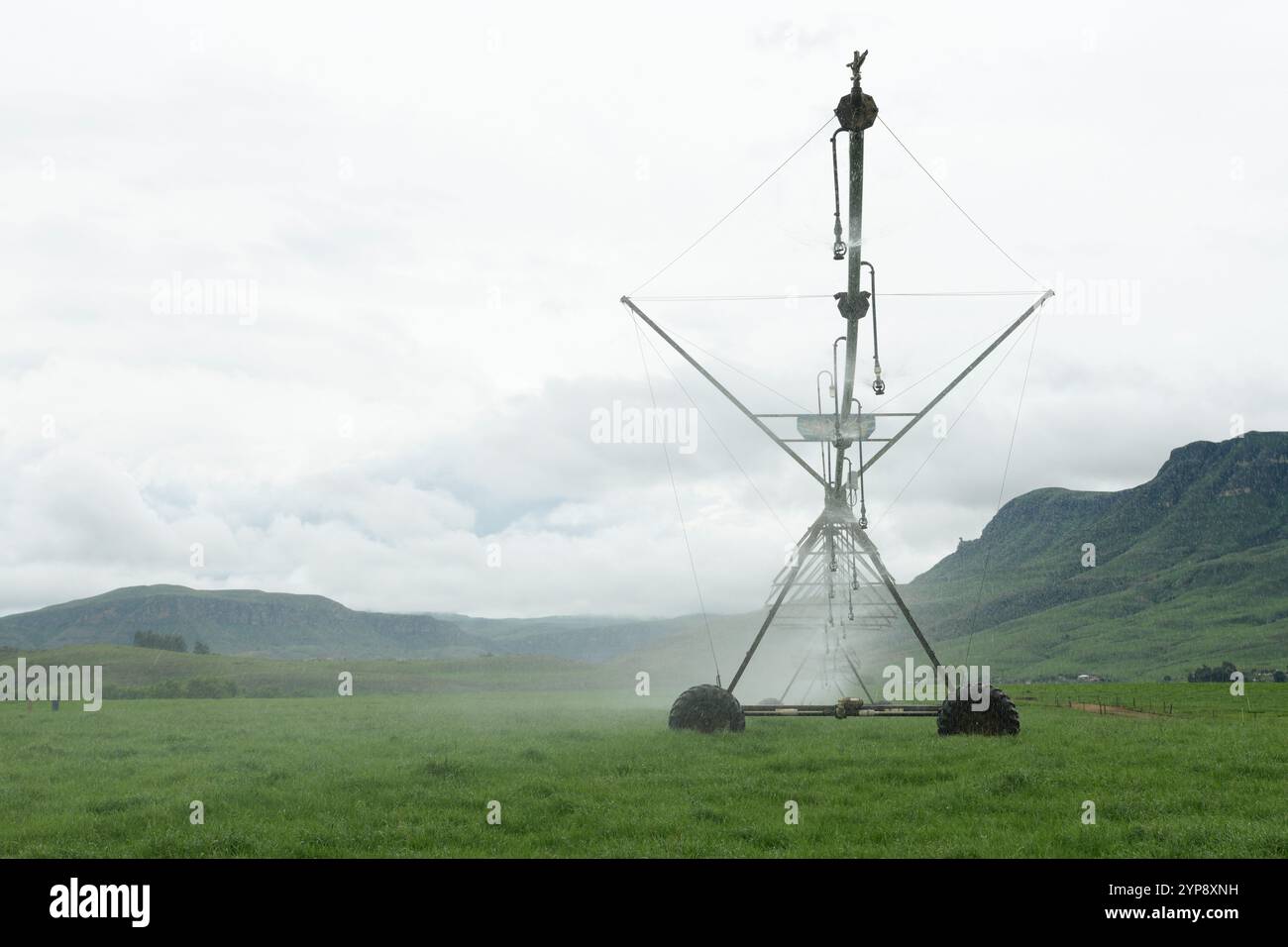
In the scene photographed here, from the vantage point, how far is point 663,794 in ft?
62.3

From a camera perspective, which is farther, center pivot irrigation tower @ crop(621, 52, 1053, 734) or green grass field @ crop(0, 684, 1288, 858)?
center pivot irrigation tower @ crop(621, 52, 1053, 734)

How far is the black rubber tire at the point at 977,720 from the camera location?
1109 inches

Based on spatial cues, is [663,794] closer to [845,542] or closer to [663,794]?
[663,794]

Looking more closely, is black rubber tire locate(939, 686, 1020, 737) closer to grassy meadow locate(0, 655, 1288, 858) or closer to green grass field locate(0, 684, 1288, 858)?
green grass field locate(0, 684, 1288, 858)

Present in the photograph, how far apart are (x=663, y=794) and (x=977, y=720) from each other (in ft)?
43.9

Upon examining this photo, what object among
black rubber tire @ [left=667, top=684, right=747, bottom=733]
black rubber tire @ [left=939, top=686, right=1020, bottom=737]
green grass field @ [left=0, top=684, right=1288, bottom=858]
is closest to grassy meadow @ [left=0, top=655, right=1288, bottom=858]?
green grass field @ [left=0, top=684, right=1288, bottom=858]

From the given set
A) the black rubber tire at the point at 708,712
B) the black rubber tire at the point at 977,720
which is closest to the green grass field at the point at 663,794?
the black rubber tire at the point at 977,720

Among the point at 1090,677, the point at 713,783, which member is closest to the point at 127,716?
the point at 713,783

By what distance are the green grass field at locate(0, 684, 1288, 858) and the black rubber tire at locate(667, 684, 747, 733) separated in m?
1.04

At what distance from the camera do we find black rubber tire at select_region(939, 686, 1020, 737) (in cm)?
2817

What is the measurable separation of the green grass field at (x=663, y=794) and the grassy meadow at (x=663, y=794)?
64 mm

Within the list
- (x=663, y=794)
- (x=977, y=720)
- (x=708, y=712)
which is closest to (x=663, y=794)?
(x=663, y=794)

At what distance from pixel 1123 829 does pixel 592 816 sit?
8853 mm
